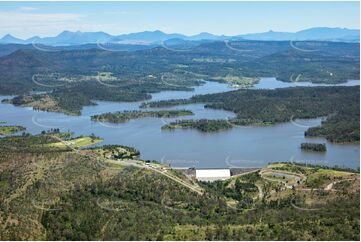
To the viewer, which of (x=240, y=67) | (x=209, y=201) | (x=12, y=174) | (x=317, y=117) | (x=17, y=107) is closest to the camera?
(x=209, y=201)

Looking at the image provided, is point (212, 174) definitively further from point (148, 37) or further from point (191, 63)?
point (148, 37)

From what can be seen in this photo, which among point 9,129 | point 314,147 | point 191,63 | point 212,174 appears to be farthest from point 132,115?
point 191,63

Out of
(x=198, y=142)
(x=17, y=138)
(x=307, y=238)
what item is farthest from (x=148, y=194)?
(x=17, y=138)

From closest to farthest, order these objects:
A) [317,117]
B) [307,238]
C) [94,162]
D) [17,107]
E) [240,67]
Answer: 1. [307,238]
2. [94,162]
3. [317,117]
4. [17,107]
5. [240,67]

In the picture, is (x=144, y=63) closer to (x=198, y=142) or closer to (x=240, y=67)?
(x=240, y=67)

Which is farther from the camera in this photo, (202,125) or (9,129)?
(9,129)

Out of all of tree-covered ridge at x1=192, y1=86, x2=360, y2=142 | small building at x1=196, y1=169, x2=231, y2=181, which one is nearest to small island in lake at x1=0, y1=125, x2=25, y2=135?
tree-covered ridge at x1=192, y1=86, x2=360, y2=142
